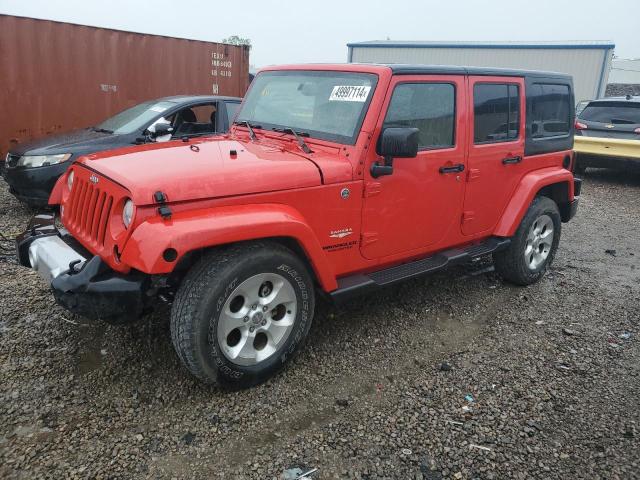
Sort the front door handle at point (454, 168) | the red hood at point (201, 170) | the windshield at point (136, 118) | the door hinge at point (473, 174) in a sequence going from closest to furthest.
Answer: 1. the red hood at point (201, 170)
2. the front door handle at point (454, 168)
3. the door hinge at point (473, 174)
4. the windshield at point (136, 118)

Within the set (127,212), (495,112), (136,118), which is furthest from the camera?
(136,118)

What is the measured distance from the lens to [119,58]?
8898mm

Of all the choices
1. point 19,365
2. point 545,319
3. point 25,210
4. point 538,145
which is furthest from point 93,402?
point 25,210

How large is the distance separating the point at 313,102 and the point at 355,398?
202cm

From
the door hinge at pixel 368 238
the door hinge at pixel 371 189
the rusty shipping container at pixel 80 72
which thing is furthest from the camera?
the rusty shipping container at pixel 80 72

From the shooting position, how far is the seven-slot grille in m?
2.84

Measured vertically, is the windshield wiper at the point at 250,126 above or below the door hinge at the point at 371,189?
above

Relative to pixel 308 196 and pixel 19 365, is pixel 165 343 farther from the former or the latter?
pixel 308 196

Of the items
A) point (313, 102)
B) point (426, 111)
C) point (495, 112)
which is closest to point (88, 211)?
point (313, 102)

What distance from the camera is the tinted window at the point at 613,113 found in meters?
9.48

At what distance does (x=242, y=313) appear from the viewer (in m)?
2.87

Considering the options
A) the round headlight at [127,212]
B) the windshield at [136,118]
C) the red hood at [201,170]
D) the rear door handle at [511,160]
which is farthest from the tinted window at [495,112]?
the windshield at [136,118]

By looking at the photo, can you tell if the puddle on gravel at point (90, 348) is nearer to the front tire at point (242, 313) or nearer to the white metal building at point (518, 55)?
the front tire at point (242, 313)

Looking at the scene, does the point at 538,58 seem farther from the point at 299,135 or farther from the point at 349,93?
the point at 299,135
